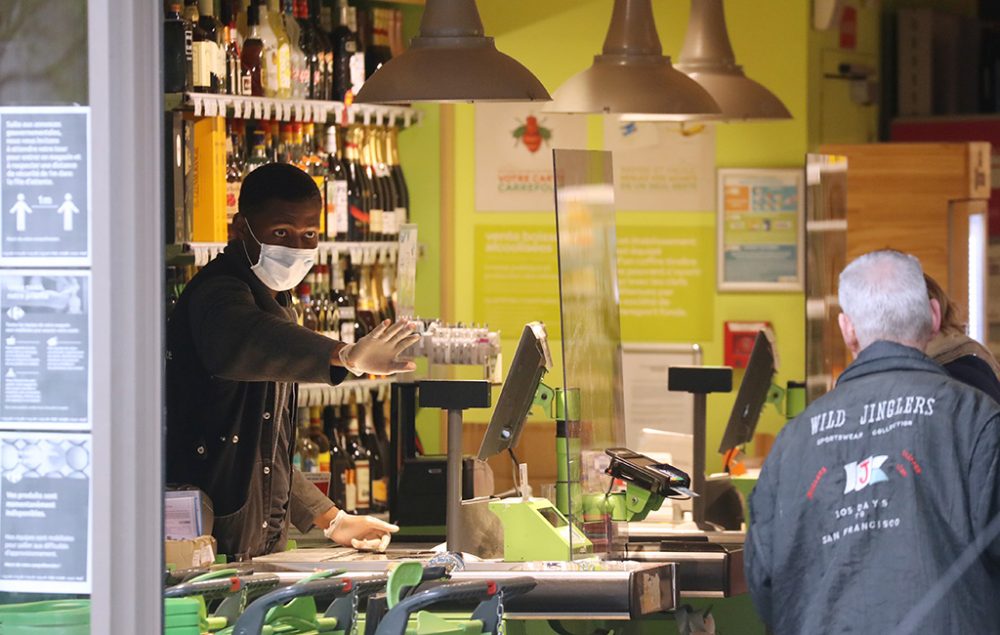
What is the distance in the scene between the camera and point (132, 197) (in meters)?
2.58

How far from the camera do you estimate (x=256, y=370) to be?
4219 millimetres

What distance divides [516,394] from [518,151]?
137 inches

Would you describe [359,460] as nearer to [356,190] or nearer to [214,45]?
[356,190]

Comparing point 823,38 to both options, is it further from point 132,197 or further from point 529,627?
point 132,197

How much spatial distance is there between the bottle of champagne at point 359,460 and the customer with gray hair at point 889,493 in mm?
3805

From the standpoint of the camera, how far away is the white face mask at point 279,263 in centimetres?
454

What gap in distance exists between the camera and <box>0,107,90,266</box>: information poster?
2584 mm

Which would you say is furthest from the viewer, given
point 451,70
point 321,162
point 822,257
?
point 321,162

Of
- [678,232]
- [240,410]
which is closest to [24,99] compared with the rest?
[240,410]

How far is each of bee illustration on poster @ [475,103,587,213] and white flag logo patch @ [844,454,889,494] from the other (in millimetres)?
4629

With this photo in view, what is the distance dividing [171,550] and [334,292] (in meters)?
3.27

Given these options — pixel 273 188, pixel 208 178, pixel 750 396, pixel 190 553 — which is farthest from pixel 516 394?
pixel 208 178

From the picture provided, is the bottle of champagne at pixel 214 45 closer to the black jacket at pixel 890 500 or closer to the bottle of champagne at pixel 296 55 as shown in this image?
the bottle of champagne at pixel 296 55

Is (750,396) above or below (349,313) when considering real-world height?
below
